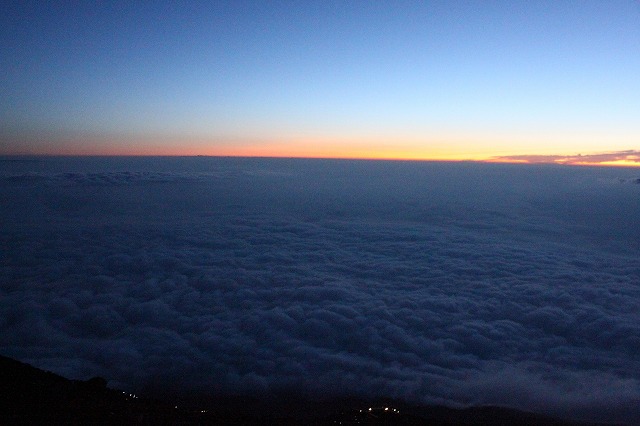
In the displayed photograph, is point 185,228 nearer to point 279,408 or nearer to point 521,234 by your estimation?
point 279,408

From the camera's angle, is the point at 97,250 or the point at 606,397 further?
the point at 97,250

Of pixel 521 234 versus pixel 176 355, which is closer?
pixel 176 355

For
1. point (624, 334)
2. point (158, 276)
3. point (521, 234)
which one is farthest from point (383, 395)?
point (521, 234)

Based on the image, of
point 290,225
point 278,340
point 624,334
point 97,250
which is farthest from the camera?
point 290,225

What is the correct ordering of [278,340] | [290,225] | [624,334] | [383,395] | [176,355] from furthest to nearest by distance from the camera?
[290,225] → [624,334] → [278,340] → [176,355] → [383,395]

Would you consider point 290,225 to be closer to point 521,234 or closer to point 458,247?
point 458,247

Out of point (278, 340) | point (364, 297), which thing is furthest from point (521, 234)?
point (278, 340)
